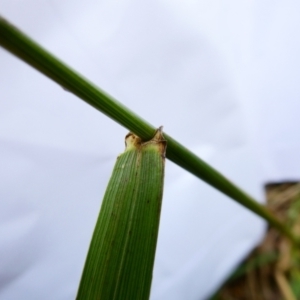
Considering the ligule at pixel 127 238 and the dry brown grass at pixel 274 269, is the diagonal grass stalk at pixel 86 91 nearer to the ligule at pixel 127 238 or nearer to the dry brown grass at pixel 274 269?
the ligule at pixel 127 238

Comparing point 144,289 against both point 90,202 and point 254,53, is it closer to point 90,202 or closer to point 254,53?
point 90,202

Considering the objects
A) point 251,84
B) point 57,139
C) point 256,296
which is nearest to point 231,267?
point 256,296

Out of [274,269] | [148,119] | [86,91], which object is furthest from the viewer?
[274,269]

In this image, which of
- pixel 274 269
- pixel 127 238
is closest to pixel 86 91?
pixel 127 238

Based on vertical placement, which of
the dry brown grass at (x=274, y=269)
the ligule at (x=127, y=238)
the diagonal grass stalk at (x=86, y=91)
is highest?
the dry brown grass at (x=274, y=269)

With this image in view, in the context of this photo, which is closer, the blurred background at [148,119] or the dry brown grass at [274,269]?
the blurred background at [148,119]

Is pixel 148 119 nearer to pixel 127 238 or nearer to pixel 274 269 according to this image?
pixel 127 238

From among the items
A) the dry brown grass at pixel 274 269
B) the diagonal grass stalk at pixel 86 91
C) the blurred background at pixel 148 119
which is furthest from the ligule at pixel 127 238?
the dry brown grass at pixel 274 269
